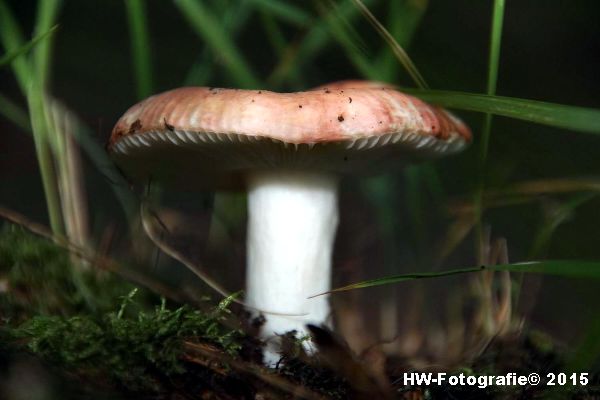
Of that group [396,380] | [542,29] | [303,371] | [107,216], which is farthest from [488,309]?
[542,29]

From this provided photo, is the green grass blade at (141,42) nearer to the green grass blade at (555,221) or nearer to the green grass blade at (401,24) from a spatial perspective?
the green grass blade at (401,24)

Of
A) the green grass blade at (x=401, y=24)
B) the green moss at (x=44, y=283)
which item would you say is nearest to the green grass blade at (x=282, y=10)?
the green grass blade at (x=401, y=24)

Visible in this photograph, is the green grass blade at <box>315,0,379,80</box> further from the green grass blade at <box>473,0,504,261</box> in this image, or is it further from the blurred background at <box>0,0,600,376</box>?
the green grass blade at <box>473,0,504,261</box>

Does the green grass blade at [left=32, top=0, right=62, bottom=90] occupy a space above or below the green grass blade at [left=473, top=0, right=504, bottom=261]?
above

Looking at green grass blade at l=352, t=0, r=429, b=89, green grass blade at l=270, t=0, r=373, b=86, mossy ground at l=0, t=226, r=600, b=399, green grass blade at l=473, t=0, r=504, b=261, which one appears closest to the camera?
mossy ground at l=0, t=226, r=600, b=399

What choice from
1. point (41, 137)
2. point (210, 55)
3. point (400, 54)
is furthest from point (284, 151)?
point (210, 55)

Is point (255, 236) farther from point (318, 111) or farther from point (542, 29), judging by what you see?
point (542, 29)

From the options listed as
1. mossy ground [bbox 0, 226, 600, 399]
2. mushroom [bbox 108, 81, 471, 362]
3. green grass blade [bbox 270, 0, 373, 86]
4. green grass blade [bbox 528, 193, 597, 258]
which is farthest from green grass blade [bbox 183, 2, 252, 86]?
green grass blade [bbox 528, 193, 597, 258]
